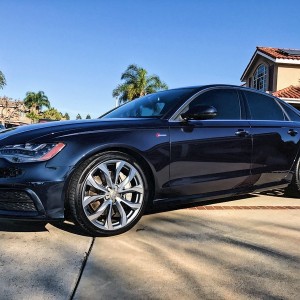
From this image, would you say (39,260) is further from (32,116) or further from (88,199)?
(32,116)

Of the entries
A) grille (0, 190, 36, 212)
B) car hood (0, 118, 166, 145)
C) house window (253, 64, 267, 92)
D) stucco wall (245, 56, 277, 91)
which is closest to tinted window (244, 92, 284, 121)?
car hood (0, 118, 166, 145)

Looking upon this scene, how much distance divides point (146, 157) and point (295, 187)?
2509 millimetres

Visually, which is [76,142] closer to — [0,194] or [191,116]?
[0,194]

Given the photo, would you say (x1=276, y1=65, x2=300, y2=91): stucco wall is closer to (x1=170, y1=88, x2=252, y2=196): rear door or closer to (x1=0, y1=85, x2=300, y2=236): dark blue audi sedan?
(x1=0, y1=85, x2=300, y2=236): dark blue audi sedan

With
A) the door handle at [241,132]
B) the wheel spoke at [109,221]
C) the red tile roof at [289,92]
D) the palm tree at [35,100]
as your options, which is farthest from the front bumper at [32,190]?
the palm tree at [35,100]

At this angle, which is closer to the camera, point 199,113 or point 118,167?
point 118,167

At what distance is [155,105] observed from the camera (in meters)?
4.27

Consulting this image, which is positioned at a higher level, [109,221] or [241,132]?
[241,132]

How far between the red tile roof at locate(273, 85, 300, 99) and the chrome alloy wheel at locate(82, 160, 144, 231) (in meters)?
16.0

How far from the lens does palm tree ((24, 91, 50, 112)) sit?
80.2m

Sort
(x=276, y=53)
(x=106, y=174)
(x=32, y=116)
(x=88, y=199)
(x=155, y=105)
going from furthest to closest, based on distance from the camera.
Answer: (x=32, y=116) → (x=276, y=53) → (x=155, y=105) → (x=106, y=174) → (x=88, y=199)

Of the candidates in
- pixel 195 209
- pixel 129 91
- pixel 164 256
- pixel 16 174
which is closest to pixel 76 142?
pixel 16 174

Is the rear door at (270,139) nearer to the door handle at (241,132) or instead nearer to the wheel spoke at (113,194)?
the door handle at (241,132)

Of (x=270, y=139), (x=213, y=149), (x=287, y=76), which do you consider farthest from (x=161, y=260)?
(x=287, y=76)
